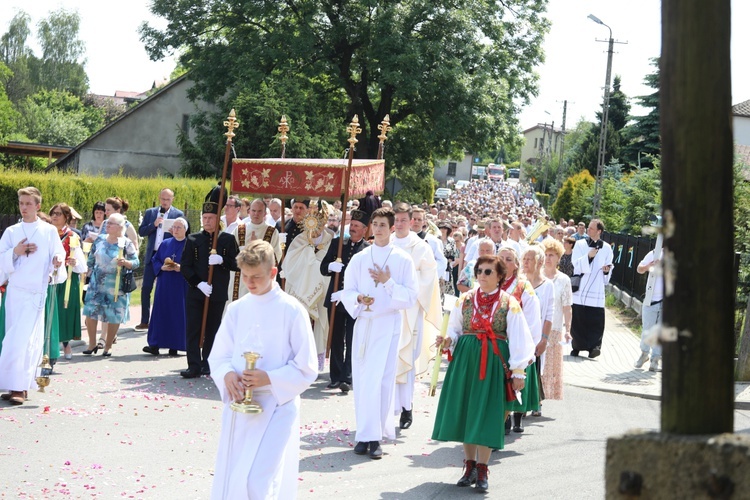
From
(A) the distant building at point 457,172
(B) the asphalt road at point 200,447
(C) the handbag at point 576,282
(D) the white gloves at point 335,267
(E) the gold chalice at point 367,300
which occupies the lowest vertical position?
(B) the asphalt road at point 200,447

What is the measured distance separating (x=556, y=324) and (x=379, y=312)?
9.70ft

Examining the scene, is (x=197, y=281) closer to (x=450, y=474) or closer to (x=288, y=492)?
(x=450, y=474)

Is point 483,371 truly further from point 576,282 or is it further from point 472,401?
point 576,282

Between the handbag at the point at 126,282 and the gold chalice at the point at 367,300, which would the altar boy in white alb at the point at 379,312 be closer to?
the gold chalice at the point at 367,300

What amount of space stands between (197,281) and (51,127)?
74.3 m

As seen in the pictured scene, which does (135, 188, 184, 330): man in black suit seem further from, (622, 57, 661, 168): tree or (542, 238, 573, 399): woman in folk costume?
(622, 57, 661, 168): tree

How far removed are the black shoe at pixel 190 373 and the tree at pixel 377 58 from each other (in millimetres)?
23395

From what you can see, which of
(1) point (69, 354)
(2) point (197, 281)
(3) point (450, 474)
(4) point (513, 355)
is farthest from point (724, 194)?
(1) point (69, 354)

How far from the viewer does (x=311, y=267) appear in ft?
44.2

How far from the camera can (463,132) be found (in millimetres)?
39156

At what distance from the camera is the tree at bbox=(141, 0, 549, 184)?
37562 mm

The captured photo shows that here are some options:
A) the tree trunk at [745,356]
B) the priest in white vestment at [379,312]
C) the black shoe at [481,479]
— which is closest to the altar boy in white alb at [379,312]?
the priest in white vestment at [379,312]

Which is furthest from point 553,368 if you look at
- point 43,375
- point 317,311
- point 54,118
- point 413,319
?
point 54,118

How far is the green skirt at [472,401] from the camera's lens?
25.8ft
